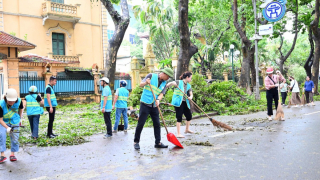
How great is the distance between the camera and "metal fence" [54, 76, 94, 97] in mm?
20203

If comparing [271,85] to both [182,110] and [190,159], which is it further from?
[190,159]

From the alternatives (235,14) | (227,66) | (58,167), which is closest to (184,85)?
(58,167)

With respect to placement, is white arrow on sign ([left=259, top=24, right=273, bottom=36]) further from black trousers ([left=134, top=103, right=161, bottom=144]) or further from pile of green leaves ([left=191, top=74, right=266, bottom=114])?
black trousers ([left=134, top=103, right=161, bottom=144])

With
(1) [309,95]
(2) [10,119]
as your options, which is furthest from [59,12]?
(2) [10,119]

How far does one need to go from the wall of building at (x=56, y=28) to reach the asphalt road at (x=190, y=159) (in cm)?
1959

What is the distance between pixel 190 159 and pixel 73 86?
1637 cm

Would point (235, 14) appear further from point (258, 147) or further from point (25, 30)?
point (25, 30)

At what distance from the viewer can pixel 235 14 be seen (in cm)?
1888

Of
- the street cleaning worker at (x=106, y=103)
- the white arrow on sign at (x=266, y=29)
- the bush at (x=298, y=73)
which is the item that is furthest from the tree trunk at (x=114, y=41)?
the bush at (x=298, y=73)

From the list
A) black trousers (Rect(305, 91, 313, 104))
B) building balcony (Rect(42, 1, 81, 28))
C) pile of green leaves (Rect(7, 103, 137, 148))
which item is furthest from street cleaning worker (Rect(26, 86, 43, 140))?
building balcony (Rect(42, 1, 81, 28))

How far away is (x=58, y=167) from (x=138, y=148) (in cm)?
178

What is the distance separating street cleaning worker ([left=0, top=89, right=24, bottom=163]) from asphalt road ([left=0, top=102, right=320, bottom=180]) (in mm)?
295

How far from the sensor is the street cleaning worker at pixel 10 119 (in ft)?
20.0

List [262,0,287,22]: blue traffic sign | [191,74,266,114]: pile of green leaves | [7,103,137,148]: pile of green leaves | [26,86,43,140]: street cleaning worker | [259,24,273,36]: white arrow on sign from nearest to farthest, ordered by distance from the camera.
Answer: [7,103,137,148]: pile of green leaves
[26,86,43,140]: street cleaning worker
[191,74,266,114]: pile of green leaves
[262,0,287,22]: blue traffic sign
[259,24,273,36]: white arrow on sign
